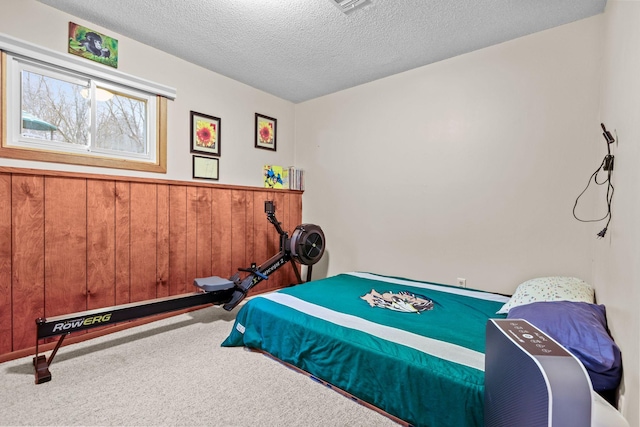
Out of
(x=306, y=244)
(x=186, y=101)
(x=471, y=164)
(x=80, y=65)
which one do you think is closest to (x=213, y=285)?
(x=306, y=244)

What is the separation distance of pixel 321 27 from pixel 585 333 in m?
2.80

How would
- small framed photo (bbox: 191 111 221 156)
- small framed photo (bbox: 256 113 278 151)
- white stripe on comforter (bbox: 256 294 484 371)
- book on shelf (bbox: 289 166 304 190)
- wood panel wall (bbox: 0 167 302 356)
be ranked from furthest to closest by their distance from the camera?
book on shelf (bbox: 289 166 304 190) < small framed photo (bbox: 256 113 278 151) < small framed photo (bbox: 191 111 221 156) < wood panel wall (bbox: 0 167 302 356) < white stripe on comforter (bbox: 256 294 484 371)

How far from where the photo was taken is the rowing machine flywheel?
3.51m

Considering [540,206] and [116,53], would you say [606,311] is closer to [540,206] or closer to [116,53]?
[540,206]

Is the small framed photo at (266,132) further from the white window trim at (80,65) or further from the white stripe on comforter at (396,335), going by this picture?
the white stripe on comforter at (396,335)

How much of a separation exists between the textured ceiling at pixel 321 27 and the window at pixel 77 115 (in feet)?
1.57

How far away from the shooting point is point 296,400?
1.80 metres

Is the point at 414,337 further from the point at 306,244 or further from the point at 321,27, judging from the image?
the point at 321,27

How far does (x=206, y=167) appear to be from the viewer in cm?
354

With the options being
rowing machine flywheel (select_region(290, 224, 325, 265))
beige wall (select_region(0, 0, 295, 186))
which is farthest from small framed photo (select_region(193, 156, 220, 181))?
rowing machine flywheel (select_region(290, 224, 325, 265))

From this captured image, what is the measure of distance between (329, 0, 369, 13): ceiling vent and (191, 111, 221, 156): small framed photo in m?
1.96

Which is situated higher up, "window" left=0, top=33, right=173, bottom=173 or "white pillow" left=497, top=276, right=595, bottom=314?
"window" left=0, top=33, right=173, bottom=173

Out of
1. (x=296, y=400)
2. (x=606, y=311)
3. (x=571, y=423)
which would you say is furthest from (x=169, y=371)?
(x=606, y=311)

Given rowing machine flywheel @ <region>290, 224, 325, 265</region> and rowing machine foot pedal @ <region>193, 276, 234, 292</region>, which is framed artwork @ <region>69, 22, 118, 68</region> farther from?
rowing machine flywheel @ <region>290, 224, 325, 265</region>
